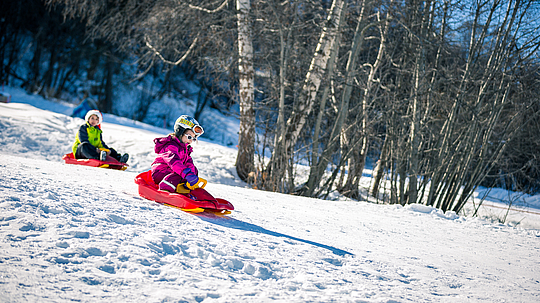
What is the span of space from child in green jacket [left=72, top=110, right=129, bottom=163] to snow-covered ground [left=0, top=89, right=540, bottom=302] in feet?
7.01

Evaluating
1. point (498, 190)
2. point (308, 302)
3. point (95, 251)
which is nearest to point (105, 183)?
point (95, 251)

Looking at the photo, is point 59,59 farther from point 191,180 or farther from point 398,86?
point 191,180

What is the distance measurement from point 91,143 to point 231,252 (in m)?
5.70

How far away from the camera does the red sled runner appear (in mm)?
3854

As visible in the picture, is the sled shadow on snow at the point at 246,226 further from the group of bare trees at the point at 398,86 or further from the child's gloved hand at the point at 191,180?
the group of bare trees at the point at 398,86

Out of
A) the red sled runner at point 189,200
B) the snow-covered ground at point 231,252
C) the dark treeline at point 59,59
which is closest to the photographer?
the snow-covered ground at point 231,252

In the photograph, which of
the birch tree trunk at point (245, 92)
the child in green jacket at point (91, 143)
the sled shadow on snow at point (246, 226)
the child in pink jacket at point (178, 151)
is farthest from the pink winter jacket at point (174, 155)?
the birch tree trunk at point (245, 92)

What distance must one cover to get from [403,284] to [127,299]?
1.73 m

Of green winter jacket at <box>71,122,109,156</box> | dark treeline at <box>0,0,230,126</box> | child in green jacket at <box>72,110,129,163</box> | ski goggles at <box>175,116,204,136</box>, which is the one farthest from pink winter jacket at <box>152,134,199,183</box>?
dark treeline at <box>0,0,230,126</box>

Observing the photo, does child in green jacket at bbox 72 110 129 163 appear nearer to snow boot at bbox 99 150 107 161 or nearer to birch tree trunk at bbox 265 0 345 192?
snow boot at bbox 99 150 107 161

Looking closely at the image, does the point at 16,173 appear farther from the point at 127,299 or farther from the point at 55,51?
the point at 55,51

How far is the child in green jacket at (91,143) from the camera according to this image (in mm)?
7246

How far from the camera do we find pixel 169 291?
82.8 inches

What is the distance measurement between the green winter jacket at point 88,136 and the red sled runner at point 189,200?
12.4ft
